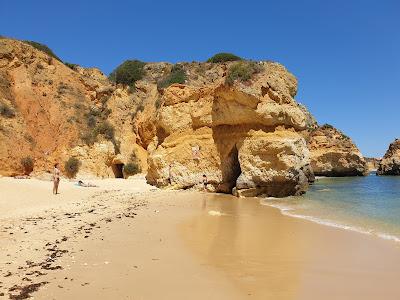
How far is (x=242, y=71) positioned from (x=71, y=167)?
14.0 m

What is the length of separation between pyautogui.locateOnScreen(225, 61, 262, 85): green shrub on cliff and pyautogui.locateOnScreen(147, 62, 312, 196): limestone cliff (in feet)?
0.67

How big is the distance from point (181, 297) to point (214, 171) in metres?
16.4

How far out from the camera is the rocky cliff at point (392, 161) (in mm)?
65250

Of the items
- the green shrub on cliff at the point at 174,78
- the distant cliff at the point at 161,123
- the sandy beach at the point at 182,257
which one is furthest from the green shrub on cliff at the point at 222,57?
the sandy beach at the point at 182,257

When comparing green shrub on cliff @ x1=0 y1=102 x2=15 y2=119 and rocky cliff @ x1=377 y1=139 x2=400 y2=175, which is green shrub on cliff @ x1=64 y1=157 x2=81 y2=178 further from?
rocky cliff @ x1=377 y1=139 x2=400 y2=175

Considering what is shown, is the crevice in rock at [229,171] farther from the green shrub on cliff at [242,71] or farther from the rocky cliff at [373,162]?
the rocky cliff at [373,162]

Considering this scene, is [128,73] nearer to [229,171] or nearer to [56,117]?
[56,117]

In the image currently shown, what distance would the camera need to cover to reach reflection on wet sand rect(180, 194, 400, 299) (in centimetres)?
532

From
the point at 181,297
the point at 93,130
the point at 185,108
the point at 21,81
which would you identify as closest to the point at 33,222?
the point at 181,297

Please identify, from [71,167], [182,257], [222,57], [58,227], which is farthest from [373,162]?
[182,257]

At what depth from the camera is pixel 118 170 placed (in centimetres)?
3067

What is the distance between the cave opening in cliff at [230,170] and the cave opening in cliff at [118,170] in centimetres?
1168

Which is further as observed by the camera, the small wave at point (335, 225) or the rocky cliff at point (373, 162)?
the rocky cliff at point (373, 162)

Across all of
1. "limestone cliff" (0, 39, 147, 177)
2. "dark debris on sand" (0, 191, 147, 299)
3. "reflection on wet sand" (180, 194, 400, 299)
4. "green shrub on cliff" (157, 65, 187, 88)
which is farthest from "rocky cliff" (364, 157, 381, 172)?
"reflection on wet sand" (180, 194, 400, 299)
